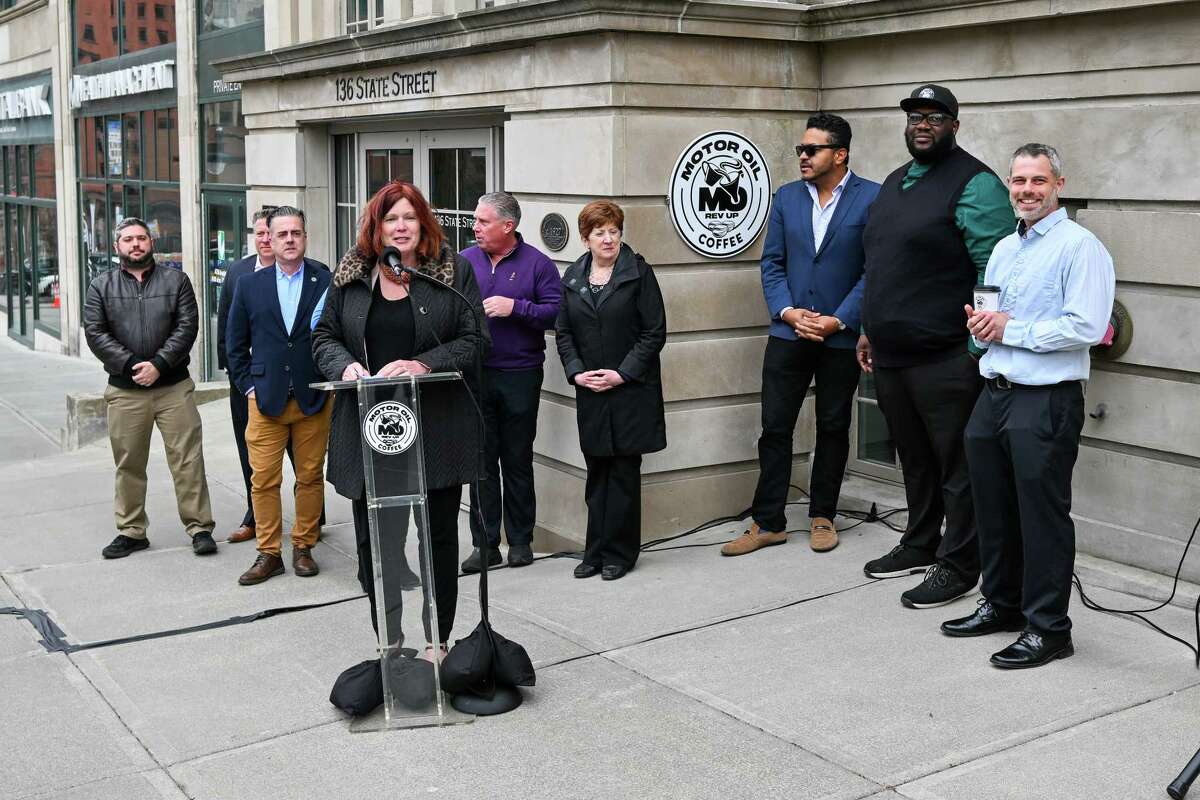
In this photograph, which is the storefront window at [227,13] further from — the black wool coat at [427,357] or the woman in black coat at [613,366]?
the black wool coat at [427,357]

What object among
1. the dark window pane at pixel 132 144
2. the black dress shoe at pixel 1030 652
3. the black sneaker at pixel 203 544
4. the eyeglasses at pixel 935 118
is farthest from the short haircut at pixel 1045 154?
the dark window pane at pixel 132 144

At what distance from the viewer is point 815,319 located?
7.09 meters

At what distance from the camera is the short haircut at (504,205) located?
24.4 feet

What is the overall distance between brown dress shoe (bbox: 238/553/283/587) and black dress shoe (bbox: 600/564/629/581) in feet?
5.94

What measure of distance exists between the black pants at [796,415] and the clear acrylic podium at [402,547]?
2.42 meters

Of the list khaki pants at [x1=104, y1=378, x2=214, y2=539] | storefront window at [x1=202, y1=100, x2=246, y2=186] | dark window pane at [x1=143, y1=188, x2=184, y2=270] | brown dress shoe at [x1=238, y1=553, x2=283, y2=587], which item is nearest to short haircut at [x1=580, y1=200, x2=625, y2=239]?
brown dress shoe at [x1=238, y1=553, x2=283, y2=587]

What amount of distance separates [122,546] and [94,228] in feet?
50.4

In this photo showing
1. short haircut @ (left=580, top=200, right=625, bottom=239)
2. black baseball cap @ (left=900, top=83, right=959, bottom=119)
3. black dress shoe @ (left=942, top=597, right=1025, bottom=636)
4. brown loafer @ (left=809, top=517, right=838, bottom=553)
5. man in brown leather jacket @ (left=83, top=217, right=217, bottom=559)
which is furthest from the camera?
man in brown leather jacket @ (left=83, top=217, right=217, bottom=559)

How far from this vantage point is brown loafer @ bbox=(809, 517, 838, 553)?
7367mm

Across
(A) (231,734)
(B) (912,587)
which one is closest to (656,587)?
(B) (912,587)

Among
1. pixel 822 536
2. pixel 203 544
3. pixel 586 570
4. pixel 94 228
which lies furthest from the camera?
pixel 94 228

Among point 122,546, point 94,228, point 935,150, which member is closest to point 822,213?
point 935,150

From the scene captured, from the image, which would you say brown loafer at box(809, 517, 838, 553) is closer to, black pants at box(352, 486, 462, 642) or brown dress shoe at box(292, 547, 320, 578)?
black pants at box(352, 486, 462, 642)

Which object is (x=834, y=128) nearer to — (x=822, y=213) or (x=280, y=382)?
(x=822, y=213)
